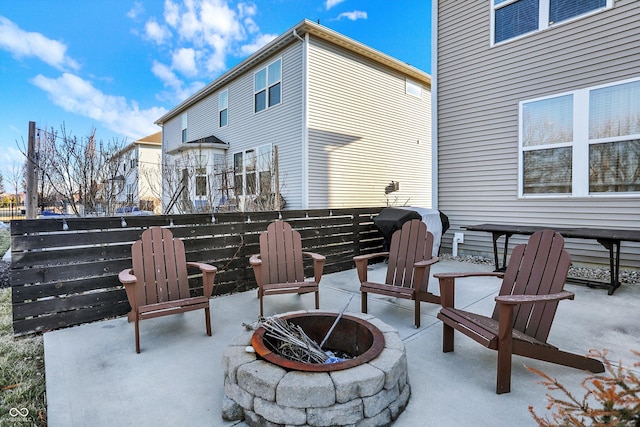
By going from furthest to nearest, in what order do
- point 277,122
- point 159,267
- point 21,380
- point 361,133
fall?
point 361,133 < point 277,122 < point 159,267 < point 21,380

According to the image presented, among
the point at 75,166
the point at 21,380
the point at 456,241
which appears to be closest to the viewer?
the point at 21,380

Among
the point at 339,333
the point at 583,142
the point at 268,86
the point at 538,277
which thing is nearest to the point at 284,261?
the point at 339,333

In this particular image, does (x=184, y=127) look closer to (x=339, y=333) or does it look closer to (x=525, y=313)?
(x=339, y=333)

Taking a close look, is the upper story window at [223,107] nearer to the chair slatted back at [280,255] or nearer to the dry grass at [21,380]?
the chair slatted back at [280,255]

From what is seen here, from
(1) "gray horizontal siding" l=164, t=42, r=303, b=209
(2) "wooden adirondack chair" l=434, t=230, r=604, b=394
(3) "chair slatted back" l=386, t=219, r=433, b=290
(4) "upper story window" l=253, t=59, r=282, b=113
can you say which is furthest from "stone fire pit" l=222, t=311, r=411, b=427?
(4) "upper story window" l=253, t=59, r=282, b=113

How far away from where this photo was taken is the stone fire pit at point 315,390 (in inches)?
63.9

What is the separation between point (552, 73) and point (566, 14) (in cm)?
88

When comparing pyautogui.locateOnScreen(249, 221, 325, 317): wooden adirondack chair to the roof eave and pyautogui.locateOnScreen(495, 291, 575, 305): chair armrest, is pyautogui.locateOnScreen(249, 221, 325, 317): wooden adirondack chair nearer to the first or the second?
pyautogui.locateOnScreen(495, 291, 575, 305): chair armrest

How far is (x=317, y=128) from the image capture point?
Answer: 904 centimetres

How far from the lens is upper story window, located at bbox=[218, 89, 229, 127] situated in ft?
39.3

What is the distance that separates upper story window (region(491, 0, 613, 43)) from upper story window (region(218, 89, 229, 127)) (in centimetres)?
874

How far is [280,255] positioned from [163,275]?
4.01 feet

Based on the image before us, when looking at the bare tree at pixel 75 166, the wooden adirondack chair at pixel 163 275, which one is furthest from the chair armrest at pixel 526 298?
the bare tree at pixel 75 166

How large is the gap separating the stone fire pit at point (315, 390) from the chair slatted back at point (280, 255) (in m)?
1.71
